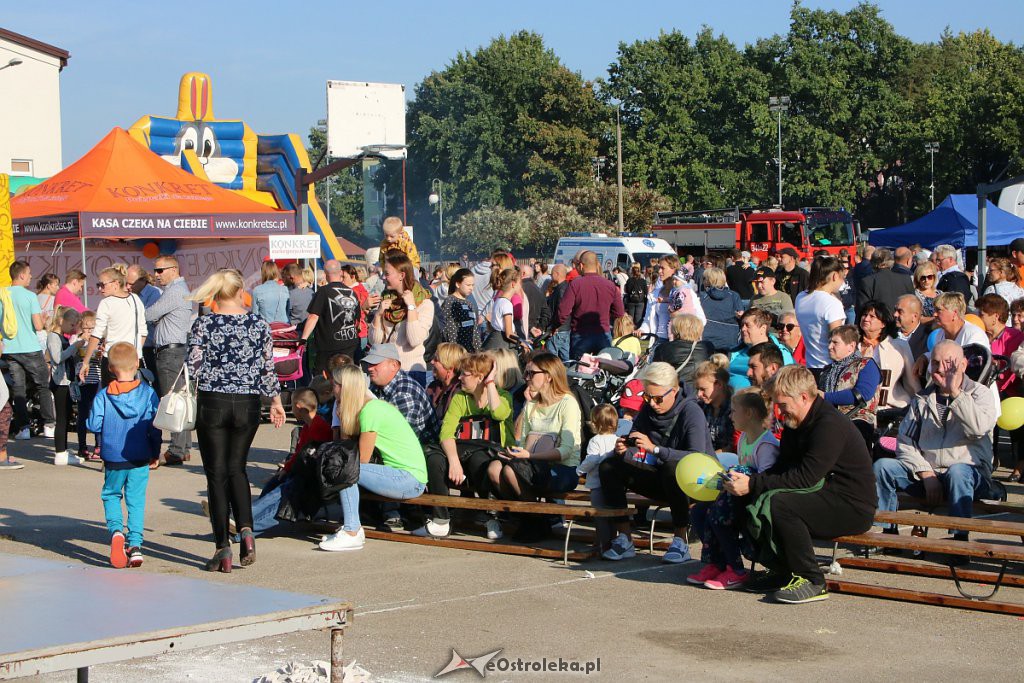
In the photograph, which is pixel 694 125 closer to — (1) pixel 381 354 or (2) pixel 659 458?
(1) pixel 381 354

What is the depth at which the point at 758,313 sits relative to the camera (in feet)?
28.6

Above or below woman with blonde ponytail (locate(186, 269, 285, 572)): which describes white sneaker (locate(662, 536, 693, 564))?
below

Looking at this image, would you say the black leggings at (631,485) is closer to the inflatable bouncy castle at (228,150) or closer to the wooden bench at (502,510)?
the wooden bench at (502,510)

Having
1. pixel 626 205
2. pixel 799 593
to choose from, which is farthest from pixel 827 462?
pixel 626 205

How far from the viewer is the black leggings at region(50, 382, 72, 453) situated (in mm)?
11719

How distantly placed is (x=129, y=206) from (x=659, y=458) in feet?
42.8

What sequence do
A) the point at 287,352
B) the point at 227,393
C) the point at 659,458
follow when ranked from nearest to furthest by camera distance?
the point at 227,393, the point at 659,458, the point at 287,352

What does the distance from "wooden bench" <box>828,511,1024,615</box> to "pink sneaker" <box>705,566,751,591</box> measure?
0.47 m

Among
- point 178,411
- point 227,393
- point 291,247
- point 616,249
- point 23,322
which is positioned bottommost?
point 178,411

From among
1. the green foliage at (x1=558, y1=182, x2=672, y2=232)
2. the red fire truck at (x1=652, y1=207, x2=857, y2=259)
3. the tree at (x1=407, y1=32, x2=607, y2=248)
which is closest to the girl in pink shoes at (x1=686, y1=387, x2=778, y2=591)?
the red fire truck at (x1=652, y1=207, x2=857, y2=259)

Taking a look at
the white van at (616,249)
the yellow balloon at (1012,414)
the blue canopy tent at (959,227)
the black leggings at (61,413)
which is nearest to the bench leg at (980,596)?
the yellow balloon at (1012,414)

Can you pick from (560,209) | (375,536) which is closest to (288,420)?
(375,536)

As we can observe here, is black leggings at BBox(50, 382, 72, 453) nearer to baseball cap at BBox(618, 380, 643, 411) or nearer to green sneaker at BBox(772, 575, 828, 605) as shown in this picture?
baseball cap at BBox(618, 380, 643, 411)

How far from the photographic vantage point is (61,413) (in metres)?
11.8
